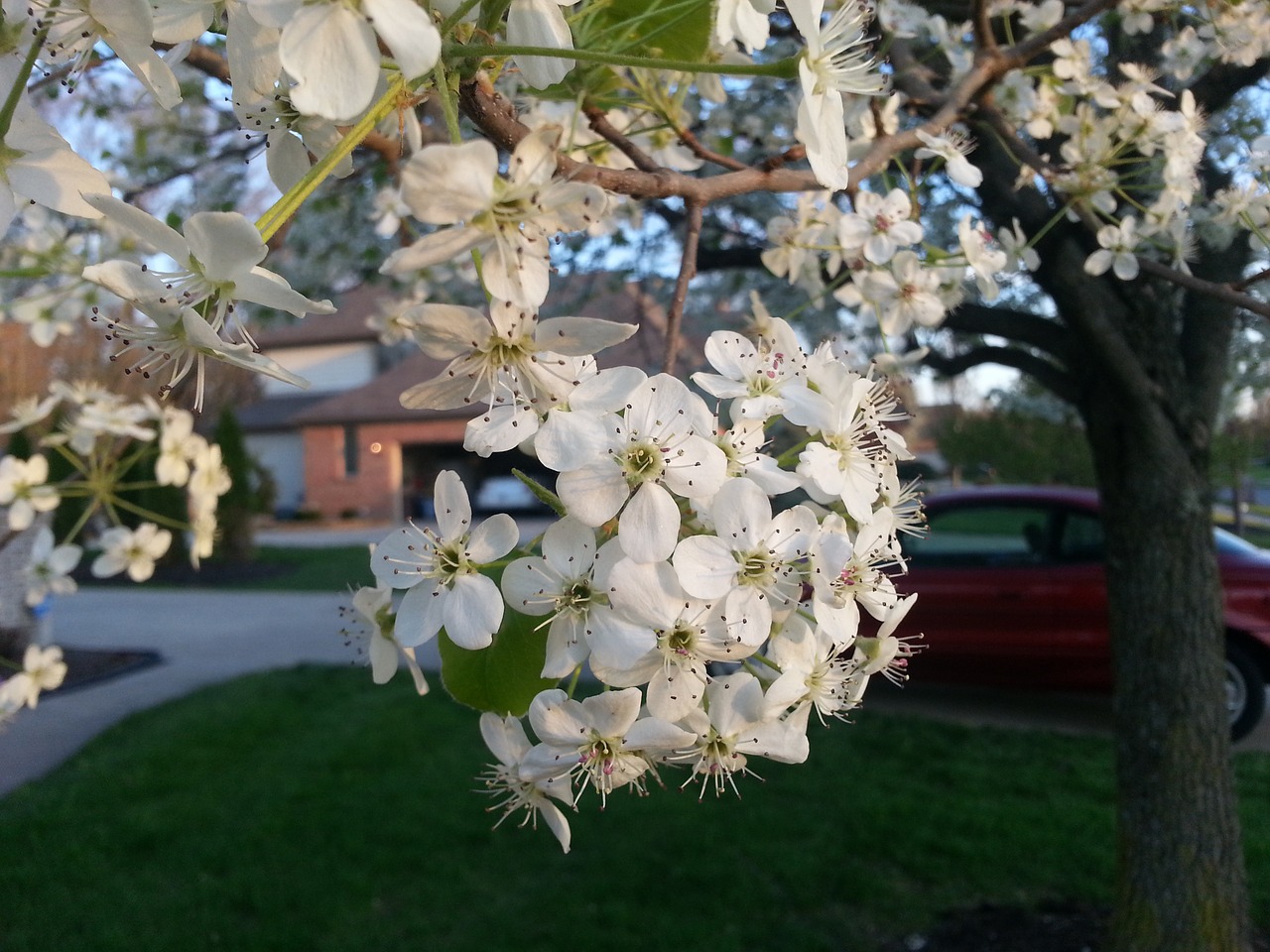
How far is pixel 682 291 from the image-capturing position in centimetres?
112

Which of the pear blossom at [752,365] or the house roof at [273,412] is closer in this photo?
the pear blossom at [752,365]

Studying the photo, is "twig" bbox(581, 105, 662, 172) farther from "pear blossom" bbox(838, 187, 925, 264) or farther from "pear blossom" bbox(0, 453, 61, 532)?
"pear blossom" bbox(0, 453, 61, 532)

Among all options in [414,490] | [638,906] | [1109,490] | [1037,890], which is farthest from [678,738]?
[414,490]

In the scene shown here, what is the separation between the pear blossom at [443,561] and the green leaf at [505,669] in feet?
0.14

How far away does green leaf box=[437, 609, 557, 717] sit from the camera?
95cm

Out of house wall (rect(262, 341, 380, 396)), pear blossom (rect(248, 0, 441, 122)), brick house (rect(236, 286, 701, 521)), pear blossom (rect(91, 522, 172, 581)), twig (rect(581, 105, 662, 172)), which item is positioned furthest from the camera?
house wall (rect(262, 341, 380, 396))

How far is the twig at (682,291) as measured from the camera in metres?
1.07

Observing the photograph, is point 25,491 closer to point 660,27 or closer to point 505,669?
point 505,669

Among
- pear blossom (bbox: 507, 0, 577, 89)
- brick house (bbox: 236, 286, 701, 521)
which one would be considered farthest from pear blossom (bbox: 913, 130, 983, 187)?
brick house (bbox: 236, 286, 701, 521)

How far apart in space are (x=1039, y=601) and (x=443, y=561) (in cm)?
553

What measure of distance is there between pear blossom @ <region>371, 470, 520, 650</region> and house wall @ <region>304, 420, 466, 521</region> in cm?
2178

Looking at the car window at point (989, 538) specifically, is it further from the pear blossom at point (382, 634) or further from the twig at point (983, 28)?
the pear blossom at point (382, 634)

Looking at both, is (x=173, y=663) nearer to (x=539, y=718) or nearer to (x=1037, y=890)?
(x=1037, y=890)

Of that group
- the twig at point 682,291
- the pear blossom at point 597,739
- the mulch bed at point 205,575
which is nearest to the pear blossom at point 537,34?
the twig at point 682,291
